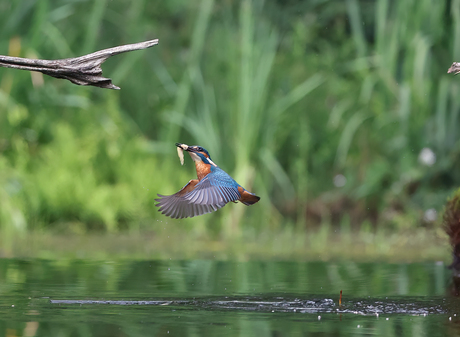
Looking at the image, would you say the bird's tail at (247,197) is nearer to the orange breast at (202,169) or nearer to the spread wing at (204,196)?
the spread wing at (204,196)

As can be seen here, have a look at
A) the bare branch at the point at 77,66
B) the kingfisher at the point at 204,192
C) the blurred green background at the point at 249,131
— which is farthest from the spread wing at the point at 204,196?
the blurred green background at the point at 249,131

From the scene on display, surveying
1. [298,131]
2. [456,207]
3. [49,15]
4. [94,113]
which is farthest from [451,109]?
[49,15]

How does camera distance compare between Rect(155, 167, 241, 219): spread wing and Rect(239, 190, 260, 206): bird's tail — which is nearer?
Rect(155, 167, 241, 219): spread wing

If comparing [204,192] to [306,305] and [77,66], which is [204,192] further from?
[77,66]

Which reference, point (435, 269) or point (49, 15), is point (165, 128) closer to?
point (49, 15)

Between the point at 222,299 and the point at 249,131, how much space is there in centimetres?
367

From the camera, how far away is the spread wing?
Answer: 4.35m

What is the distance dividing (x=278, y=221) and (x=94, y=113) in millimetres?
2266

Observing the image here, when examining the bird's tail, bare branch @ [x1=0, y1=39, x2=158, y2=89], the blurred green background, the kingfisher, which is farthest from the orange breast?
the blurred green background

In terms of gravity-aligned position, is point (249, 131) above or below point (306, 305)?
above

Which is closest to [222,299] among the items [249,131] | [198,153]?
[198,153]

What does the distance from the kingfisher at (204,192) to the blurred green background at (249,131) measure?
8.90ft

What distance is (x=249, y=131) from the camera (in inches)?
324

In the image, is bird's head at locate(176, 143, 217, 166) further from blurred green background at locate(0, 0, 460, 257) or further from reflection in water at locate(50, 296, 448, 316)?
blurred green background at locate(0, 0, 460, 257)
